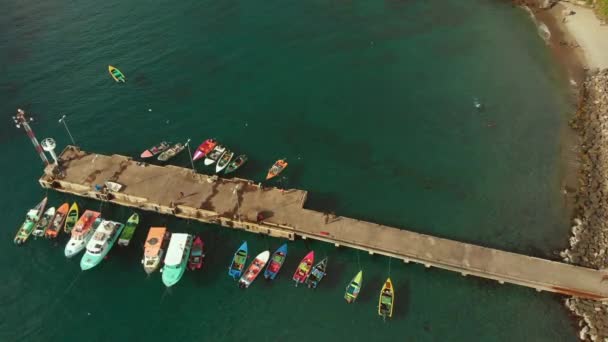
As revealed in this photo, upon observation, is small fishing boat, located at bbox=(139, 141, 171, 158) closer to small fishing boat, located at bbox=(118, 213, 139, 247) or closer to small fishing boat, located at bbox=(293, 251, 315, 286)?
small fishing boat, located at bbox=(118, 213, 139, 247)

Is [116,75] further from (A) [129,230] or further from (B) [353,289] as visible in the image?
(B) [353,289]

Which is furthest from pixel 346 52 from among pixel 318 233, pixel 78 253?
pixel 78 253

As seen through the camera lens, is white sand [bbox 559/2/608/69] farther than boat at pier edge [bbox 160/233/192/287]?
Yes

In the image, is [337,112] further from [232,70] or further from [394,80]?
[232,70]

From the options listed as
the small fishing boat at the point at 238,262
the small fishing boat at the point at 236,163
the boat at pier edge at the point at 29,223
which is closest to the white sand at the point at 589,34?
the small fishing boat at the point at 236,163

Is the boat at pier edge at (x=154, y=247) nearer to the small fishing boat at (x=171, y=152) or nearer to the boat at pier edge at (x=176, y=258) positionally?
the boat at pier edge at (x=176, y=258)

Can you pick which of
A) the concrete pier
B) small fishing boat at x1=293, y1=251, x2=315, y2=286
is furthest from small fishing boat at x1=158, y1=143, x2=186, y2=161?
small fishing boat at x1=293, y1=251, x2=315, y2=286
